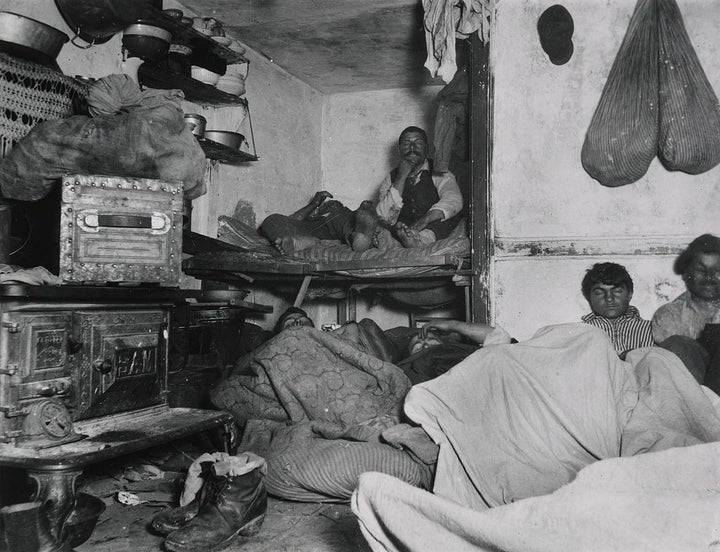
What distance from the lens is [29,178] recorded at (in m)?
2.74

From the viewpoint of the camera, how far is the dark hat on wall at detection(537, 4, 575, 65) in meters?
4.71

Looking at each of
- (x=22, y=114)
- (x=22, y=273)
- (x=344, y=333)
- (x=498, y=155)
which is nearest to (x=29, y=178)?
(x=22, y=273)

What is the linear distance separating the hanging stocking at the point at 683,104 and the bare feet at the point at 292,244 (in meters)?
2.78

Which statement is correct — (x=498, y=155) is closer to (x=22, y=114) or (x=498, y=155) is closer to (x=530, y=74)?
(x=530, y=74)

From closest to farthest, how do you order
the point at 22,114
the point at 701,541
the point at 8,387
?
the point at 701,541 → the point at 8,387 → the point at 22,114

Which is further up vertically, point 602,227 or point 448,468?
point 602,227

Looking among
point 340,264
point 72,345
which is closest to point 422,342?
point 340,264

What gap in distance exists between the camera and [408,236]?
16.4ft

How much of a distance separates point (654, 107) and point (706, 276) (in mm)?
1176

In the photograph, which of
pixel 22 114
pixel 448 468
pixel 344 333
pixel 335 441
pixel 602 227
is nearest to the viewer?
pixel 448 468

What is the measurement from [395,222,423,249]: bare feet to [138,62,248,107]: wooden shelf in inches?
72.9

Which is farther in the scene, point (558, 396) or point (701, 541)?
point (558, 396)

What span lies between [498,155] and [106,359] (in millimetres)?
3262

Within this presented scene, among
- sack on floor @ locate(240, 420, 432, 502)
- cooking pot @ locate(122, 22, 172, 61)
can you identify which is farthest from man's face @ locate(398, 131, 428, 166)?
sack on floor @ locate(240, 420, 432, 502)
